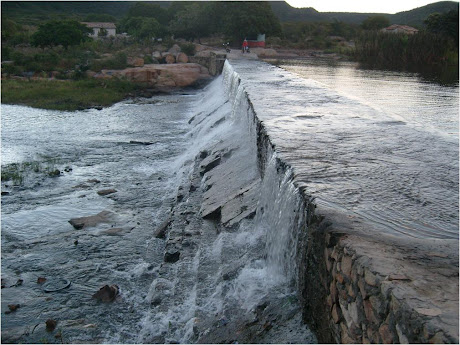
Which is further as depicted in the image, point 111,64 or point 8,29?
point 8,29

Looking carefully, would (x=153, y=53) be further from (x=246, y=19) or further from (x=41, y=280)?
(x=41, y=280)

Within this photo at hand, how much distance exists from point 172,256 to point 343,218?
276 cm

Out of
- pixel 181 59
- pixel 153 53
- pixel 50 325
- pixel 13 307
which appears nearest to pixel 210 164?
pixel 13 307

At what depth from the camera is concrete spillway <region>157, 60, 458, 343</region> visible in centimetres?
269

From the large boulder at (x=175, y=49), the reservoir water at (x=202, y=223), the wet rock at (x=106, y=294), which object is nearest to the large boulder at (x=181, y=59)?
the large boulder at (x=175, y=49)

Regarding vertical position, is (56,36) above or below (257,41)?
above

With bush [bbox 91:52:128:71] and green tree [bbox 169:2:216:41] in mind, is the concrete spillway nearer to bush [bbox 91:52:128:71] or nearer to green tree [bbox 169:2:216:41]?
bush [bbox 91:52:128:71]

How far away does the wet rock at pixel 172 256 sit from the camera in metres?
5.74

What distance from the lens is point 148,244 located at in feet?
21.4

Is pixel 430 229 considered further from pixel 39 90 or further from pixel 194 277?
pixel 39 90

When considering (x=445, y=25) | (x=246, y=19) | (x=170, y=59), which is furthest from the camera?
Answer: (x=246, y=19)

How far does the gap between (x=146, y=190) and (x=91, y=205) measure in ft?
3.66

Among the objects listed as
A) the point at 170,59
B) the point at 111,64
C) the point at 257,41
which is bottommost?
the point at 111,64

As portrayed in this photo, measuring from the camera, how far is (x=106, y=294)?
5.18 meters
